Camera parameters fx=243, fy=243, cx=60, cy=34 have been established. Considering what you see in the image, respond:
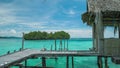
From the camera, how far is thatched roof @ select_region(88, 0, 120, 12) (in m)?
13.6

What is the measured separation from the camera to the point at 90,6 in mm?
13766

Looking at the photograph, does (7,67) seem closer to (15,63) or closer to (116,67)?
(15,63)

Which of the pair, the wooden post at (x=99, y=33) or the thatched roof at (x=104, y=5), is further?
the wooden post at (x=99, y=33)

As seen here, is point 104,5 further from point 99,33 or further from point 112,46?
point 112,46

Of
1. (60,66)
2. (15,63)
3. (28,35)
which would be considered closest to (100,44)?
(15,63)

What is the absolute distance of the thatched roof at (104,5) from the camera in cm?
1361

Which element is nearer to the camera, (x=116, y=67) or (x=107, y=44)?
(x=107, y=44)

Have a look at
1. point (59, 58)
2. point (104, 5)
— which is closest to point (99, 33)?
point (104, 5)

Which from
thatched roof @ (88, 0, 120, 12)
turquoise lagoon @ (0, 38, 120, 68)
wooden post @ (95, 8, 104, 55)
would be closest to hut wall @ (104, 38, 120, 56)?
wooden post @ (95, 8, 104, 55)

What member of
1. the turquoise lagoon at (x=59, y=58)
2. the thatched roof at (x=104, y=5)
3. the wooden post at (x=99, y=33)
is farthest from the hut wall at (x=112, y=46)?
the turquoise lagoon at (x=59, y=58)

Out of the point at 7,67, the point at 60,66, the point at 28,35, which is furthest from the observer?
the point at 28,35

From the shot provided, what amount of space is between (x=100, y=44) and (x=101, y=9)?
1.97 metres

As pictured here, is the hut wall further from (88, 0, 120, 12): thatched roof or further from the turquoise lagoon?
the turquoise lagoon

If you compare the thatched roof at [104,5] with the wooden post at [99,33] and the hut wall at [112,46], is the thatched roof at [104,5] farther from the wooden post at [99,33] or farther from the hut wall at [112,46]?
the hut wall at [112,46]
